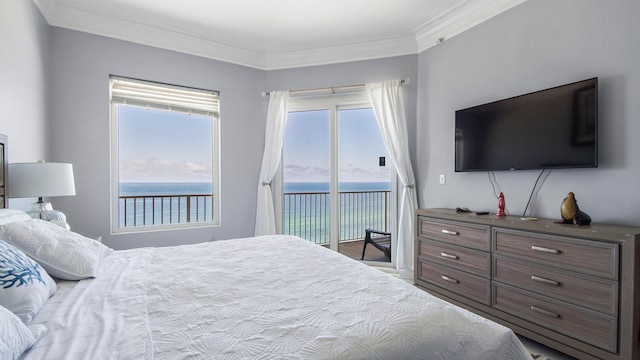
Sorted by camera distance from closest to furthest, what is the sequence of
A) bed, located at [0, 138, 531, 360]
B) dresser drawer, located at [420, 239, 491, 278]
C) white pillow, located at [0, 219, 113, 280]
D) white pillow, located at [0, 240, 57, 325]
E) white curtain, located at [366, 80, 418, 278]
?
bed, located at [0, 138, 531, 360]
white pillow, located at [0, 240, 57, 325]
white pillow, located at [0, 219, 113, 280]
dresser drawer, located at [420, 239, 491, 278]
white curtain, located at [366, 80, 418, 278]

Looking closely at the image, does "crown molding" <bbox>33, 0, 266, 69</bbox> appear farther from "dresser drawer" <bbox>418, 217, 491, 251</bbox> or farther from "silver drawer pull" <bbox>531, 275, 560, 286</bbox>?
"silver drawer pull" <bbox>531, 275, 560, 286</bbox>

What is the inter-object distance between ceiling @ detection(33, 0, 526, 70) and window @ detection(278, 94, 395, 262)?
0.62 m

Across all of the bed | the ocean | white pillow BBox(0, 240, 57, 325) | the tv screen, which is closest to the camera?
the bed

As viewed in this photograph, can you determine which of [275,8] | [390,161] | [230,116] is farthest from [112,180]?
[390,161]

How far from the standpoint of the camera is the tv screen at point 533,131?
6.48 ft

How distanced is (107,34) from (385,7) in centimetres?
280

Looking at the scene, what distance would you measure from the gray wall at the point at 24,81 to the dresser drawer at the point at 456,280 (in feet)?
11.1

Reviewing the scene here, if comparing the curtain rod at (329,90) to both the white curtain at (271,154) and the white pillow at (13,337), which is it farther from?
the white pillow at (13,337)

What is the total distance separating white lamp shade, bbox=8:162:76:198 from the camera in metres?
1.95

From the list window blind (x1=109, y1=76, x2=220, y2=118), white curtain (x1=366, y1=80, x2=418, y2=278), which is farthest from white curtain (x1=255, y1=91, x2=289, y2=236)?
white curtain (x1=366, y1=80, x2=418, y2=278)

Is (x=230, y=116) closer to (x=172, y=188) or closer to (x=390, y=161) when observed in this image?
(x=172, y=188)

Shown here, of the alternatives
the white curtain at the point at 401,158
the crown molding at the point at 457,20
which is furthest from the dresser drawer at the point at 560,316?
the crown molding at the point at 457,20

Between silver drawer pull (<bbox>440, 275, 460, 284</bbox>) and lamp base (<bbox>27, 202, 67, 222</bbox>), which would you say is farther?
silver drawer pull (<bbox>440, 275, 460, 284</bbox>)

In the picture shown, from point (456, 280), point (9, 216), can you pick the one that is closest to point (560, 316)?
point (456, 280)
